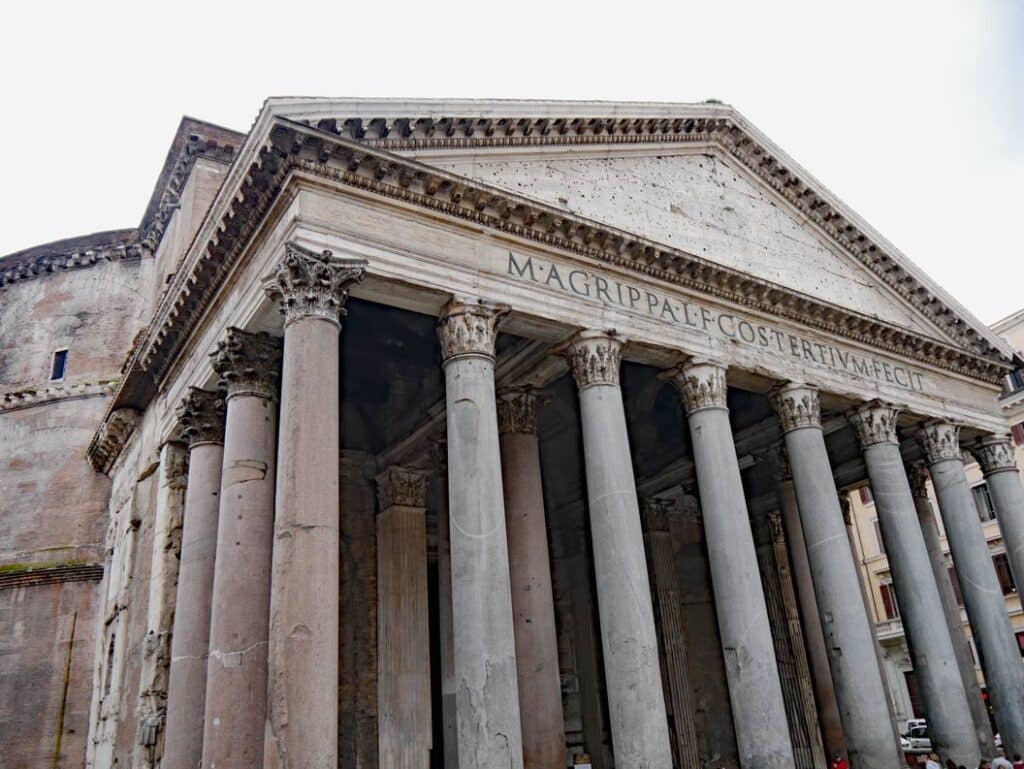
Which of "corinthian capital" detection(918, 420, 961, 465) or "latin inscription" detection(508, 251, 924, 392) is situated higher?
"latin inscription" detection(508, 251, 924, 392)

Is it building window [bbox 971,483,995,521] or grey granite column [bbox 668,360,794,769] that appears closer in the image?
grey granite column [bbox 668,360,794,769]

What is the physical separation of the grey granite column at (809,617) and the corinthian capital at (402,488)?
6147 millimetres

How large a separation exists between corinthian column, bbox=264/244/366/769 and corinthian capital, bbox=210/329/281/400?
45.8 inches

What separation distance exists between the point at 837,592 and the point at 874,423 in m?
3.29

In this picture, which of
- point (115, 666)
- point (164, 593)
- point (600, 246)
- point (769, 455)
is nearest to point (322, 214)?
point (600, 246)

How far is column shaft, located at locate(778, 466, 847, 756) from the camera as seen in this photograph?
13.7 metres

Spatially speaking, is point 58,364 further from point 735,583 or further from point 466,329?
point 735,583

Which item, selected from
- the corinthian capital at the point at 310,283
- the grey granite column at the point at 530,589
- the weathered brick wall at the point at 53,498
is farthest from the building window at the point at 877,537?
the corinthian capital at the point at 310,283

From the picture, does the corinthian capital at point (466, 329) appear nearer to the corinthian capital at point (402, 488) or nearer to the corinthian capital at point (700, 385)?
the corinthian capital at point (700, 385)

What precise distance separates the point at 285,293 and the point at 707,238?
6.55 meters

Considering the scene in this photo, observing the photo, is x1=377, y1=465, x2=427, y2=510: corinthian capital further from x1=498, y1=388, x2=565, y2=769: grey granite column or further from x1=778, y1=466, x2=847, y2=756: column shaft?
x1=778, y1=466, x2=847, y2=756: column shaft

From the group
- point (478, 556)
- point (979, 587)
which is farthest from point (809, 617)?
point (478, 556)

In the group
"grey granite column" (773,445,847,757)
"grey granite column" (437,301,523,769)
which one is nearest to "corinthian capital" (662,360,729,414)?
"grey granite column" (437,301,523,769)

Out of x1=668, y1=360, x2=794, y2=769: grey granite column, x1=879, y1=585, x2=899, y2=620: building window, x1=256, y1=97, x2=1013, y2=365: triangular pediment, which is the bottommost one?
x1=668, y1=360, x2=794, y2=769: grey granite column
